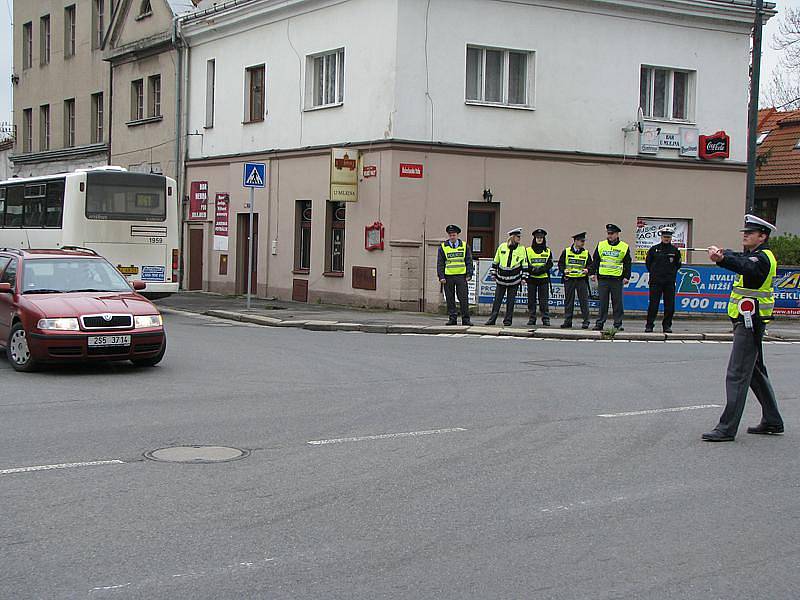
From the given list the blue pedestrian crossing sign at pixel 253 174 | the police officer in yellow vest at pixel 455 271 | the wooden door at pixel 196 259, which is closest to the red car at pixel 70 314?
the police officer in yellow vest at pixel 455 271

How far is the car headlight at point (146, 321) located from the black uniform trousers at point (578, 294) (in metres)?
9.72

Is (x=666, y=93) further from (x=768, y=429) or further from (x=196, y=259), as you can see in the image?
(x=768, y=429)

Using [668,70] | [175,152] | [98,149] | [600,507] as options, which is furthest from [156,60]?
[600,507]

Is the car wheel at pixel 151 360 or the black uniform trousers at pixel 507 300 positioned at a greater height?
the black uniform trousers at pixel 507 300

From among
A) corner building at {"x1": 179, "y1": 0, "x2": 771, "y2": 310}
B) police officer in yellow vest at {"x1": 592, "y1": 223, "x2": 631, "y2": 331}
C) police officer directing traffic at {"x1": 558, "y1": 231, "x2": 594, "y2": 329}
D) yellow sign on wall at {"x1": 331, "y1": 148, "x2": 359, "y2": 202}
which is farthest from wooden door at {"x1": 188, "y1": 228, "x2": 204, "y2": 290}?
police officer in yellow vest at {"x1": 592, "y1": 223, "x2": 631, "y2": 331}

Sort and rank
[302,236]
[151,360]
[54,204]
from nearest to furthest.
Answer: [151,360], [54,204], [302,236]

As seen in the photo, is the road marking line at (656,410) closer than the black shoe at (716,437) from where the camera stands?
No

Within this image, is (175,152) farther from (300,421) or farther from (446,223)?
(300,421)

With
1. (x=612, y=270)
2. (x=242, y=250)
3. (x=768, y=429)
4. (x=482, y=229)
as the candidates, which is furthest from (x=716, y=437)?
(x=242, y=250)

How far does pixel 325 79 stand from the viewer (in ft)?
86.6

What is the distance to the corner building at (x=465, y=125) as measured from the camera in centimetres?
2384

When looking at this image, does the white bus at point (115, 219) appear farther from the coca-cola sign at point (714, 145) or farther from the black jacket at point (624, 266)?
the coca-cola sign at point (714, 145)

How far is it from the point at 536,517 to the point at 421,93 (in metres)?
18.3

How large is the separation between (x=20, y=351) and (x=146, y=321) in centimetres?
155
